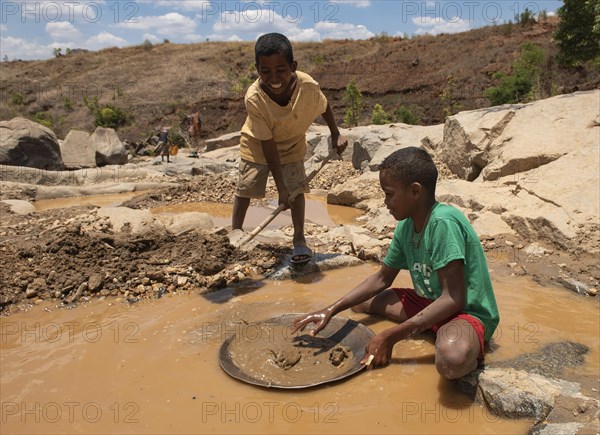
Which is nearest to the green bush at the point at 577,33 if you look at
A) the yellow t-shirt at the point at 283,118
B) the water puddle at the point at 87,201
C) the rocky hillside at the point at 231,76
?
the rocky hillside at the point at 231,76

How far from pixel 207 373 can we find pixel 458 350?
3.81ft

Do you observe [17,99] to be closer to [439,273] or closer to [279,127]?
[279,127]

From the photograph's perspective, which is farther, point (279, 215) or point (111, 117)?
point (111, 117)

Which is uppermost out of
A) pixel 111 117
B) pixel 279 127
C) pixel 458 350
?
pixel 111 117

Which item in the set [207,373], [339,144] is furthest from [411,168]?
[339,144]

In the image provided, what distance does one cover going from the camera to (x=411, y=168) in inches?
89.7

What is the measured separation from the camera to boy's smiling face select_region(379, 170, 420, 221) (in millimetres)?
2305

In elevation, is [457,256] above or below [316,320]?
above

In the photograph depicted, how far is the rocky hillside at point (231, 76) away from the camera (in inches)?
822

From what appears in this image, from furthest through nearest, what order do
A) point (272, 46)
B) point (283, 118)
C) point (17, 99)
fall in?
point (17, 99)
point (283, 118)
point (272, 46)

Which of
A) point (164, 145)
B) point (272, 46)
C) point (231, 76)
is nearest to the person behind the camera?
point (272, 46)

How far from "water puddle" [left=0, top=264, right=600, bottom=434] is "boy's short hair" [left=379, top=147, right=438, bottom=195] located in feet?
2.79

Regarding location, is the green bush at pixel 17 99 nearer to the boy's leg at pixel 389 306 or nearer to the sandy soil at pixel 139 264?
the sandy soil at pixel 139 264

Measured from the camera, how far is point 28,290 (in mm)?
3453
